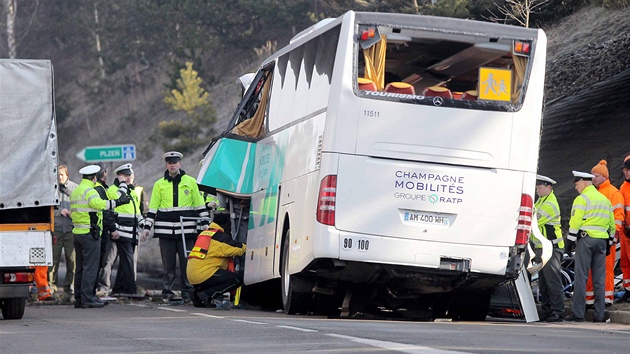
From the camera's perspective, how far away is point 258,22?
63250 mm

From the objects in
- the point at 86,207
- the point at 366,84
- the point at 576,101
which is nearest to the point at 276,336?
the point at 366,84

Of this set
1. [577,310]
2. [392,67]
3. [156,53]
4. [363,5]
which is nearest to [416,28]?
[392,67]

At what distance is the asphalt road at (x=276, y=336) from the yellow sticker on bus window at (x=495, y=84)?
2619 millimetres

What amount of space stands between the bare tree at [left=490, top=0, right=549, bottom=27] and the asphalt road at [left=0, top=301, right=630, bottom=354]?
19.0 m

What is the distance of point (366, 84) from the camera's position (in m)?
14.5

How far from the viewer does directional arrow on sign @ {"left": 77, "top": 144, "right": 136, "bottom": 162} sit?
29734 millimetres

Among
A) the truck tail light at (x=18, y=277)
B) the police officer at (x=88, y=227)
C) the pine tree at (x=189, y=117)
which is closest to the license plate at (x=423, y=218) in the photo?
the truck tail light at (x=18, y=277)

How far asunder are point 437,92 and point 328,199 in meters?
1.69

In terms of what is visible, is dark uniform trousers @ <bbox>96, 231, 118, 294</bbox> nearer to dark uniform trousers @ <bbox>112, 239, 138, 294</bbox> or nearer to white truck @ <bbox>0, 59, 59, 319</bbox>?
dark uniform trousers @ <bbox>112, 239, 138, 294</bbox>

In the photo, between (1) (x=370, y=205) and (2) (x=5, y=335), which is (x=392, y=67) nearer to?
(1) (x=370, y=205)

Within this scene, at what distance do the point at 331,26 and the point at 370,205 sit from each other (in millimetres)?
2133

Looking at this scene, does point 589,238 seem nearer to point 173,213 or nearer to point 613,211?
point 613,211

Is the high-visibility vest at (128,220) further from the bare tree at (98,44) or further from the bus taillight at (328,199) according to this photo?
the bare tree at (98,44)

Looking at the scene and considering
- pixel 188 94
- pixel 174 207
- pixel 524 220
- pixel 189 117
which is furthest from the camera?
pixel 189 117
